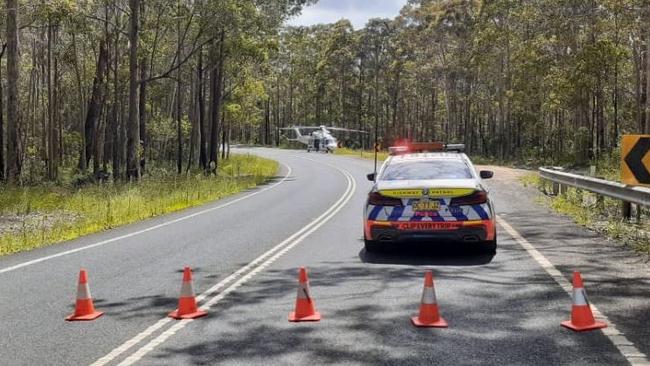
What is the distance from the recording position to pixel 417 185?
383 inches

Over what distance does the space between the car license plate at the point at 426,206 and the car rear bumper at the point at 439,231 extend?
201mm

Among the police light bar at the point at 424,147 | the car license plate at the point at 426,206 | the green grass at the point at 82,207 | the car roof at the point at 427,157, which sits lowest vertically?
the green grass at the point at 82,207

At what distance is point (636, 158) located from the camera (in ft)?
35.1

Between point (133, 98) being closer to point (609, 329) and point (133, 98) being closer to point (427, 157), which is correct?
point (427, 157)

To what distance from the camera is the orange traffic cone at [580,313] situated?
5816mm

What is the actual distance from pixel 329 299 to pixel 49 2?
2408 centimetres

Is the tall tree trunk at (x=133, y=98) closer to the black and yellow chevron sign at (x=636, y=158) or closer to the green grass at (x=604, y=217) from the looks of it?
the green grass at (x=604, y=217)

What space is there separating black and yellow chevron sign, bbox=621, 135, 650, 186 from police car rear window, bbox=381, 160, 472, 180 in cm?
260

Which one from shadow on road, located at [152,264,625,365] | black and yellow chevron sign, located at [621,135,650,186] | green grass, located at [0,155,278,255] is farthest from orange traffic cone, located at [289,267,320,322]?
green grass, located at [0,155,278,255]

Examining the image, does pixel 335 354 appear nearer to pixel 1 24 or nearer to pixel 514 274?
pixel 514 274

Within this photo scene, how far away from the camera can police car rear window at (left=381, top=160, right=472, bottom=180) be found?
1030 centimetres

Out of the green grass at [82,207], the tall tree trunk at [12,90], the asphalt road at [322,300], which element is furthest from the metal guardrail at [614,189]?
the tall tree trunk at [12,90]

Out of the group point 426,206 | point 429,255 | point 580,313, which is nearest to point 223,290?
point 426,206

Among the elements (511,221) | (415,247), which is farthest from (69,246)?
(511,221)
